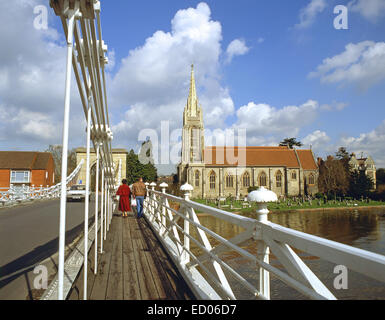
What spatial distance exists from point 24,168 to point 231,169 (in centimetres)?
3360

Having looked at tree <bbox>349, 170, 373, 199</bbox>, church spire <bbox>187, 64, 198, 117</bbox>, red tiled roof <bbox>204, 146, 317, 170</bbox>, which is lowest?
tree <bbox>349, 170, 373, 199</bbox>

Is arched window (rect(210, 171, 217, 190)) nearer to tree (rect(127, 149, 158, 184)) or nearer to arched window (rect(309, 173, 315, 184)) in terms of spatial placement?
tree (rect(127, 149, 158, 184))

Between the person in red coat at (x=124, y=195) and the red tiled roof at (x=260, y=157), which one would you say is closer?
the person in red coat at (x=124, y=195)

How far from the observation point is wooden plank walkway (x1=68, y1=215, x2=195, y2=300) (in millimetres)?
3129

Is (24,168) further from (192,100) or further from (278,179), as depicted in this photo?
(278,179)

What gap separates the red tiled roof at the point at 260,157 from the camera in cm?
5338

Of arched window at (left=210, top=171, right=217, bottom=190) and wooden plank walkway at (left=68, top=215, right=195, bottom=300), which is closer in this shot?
wooden plank walkway at (left=68, top=215, right=195, bottom=300)

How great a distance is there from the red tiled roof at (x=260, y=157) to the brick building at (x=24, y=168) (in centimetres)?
2708

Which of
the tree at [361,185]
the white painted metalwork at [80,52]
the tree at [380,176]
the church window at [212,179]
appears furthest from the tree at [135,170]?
the tree at [380,176]

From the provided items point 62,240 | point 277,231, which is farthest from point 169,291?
point 277,231

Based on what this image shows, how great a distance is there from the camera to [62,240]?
1.90m

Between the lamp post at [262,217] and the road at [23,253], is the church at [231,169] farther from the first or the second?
the lamp post at [262,217]

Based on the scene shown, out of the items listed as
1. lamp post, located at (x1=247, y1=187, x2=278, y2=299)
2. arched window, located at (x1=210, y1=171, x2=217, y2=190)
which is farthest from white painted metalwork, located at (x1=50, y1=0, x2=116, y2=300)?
arched window, located at (x1=210, y1=171, x2=217, y2=190)
